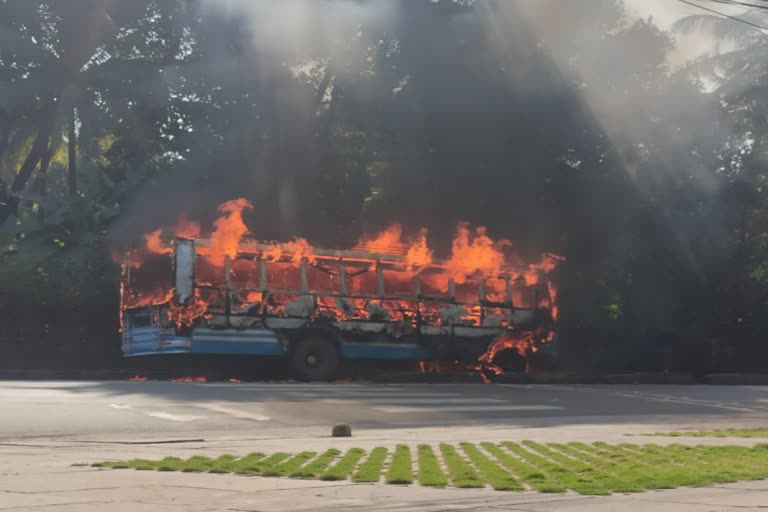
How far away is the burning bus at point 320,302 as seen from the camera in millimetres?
23703

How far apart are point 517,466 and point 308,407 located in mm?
7257

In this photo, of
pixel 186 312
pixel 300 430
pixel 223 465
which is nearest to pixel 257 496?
pixel 223 465

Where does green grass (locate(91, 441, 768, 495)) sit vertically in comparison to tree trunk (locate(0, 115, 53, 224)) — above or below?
below

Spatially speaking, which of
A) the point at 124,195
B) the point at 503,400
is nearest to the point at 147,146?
the point at 124,195

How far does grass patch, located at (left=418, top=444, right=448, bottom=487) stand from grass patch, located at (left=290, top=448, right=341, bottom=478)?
2.51 feet

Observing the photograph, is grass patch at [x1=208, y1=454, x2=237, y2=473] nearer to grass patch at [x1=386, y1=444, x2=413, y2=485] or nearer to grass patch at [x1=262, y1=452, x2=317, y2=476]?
grass patch at [x1=262, y1=452, x2=317, y2=476]

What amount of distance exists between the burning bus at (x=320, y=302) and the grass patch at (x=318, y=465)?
42.0ft

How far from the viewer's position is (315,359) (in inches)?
977

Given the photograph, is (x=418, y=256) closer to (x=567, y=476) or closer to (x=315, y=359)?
(x=315, y=359)

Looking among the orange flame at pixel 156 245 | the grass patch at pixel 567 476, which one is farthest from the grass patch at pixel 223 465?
the orange flame at pixel 156 245

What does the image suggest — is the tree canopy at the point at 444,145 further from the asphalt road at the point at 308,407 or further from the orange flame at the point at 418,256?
the asphalt road at the point at 308,407

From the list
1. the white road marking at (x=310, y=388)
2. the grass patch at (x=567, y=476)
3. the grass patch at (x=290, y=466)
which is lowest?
the grass patch at (x=567, y=476)

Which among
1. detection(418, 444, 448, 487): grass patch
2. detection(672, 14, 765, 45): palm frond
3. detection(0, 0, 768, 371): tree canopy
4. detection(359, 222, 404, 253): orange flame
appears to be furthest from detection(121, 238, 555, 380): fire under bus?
detection(672, 14, 765, 45): palm frond

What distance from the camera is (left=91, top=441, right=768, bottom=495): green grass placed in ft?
28.9
